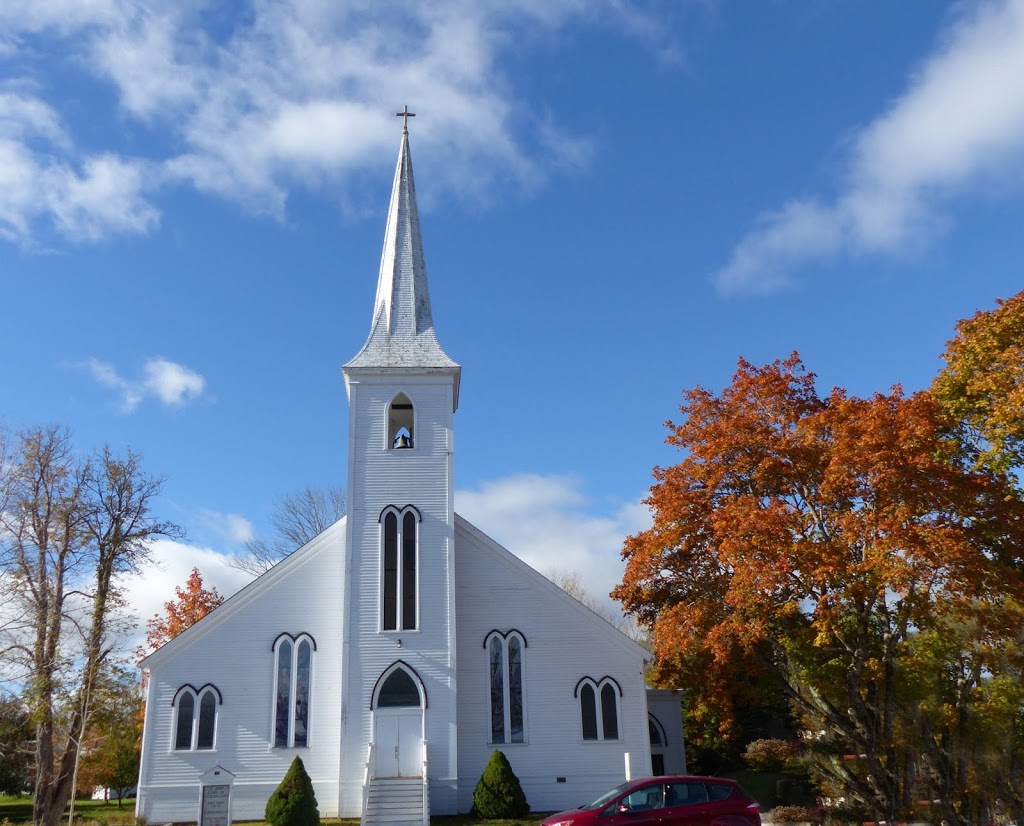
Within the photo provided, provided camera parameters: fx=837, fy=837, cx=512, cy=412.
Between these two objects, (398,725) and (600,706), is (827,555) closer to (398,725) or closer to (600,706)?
(600,706)

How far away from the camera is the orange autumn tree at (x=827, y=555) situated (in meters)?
17.0

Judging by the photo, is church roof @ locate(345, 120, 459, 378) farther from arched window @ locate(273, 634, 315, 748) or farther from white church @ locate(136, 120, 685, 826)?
arched window @ locate(273, 634, 315, 748)

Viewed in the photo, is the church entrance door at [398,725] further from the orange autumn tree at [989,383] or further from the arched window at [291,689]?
the orange autumn tree at [989,383]

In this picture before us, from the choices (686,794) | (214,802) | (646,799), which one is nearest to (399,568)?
(214,802)

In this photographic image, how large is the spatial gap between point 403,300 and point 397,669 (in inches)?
452

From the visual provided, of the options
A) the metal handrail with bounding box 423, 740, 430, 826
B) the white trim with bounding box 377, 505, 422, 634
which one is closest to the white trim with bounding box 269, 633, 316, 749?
the white trim with bounding box 377, 505, 422, 634

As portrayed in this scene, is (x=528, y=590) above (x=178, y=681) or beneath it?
above

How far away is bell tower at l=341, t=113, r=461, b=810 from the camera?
21.8 m

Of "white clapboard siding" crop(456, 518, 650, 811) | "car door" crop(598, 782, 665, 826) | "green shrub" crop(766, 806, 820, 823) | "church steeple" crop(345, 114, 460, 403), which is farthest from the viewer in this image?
"church steeple" crop(345, 114, 460, 403)

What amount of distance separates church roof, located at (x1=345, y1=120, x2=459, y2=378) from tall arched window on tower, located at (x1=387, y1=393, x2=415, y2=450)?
1.19 metres

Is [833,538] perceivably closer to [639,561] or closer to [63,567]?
[639,561]

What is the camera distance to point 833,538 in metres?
18.5

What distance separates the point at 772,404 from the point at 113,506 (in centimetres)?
2030

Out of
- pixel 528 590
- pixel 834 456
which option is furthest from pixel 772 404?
pixel 528 590
